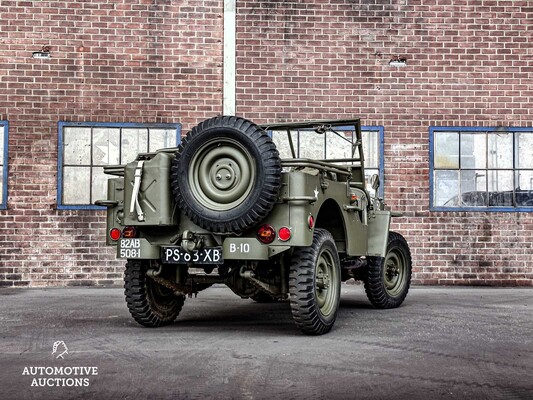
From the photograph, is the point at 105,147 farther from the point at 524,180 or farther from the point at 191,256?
the point at 524,180

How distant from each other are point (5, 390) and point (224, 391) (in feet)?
4.01

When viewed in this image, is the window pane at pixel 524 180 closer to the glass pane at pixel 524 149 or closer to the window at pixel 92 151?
the glass pane at pixel 524 149

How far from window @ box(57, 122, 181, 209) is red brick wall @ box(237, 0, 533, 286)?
5.46ft

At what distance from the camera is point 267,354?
17.3 ft

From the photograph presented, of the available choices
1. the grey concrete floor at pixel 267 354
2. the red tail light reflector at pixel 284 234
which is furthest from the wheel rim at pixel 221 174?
the grey concrete floor at pixel 267 354

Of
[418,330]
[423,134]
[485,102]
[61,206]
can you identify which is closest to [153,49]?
[61,206]

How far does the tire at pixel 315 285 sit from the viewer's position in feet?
19.4

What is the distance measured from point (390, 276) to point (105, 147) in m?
5.05

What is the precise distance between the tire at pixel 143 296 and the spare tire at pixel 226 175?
88cm

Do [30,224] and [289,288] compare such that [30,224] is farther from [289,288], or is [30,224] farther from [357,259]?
[289,288]

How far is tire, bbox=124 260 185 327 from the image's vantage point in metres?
6.51

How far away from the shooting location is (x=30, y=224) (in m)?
11.3

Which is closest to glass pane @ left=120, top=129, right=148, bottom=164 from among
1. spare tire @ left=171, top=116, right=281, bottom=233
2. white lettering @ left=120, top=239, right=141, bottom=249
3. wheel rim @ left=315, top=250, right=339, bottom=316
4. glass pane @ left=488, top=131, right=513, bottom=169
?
white lettering @ left=120, top=239, right=141, bottom=249

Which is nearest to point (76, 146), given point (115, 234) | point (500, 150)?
point (115, 234)
